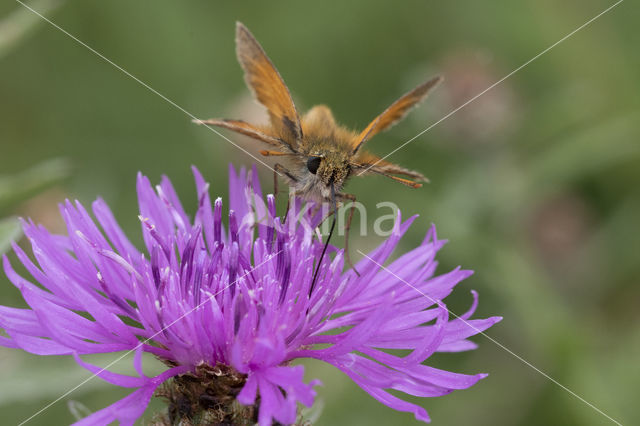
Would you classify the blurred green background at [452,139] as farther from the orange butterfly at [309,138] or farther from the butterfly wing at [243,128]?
the butterfly wing at [243,128]

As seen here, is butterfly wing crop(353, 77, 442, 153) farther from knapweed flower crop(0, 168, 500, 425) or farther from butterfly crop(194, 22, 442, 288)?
knapweed flower crop(0, 168, 500, 425)

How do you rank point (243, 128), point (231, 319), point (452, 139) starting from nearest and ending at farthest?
point (231, 319)
point (243, 128)
point (452, 139)

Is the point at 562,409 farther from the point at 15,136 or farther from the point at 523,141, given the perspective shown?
the point at 15,136

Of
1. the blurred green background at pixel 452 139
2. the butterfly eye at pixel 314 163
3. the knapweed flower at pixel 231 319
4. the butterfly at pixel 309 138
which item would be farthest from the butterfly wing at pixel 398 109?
the blurred green background at pixel 452 139

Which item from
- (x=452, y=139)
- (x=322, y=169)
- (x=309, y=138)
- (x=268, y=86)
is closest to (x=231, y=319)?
(x=322, y=169)

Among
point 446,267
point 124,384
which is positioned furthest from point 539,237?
point 124,384

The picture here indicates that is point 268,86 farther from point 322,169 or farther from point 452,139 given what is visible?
point 452,139
